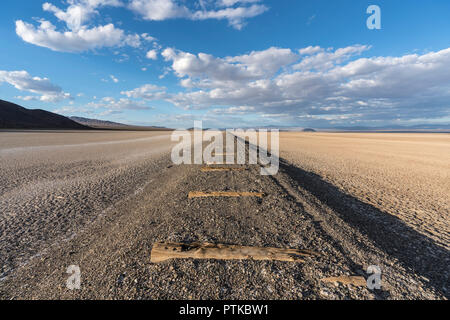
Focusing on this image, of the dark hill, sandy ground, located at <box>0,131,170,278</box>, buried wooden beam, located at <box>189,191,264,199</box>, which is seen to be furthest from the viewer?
the dark hill

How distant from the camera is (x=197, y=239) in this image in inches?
148

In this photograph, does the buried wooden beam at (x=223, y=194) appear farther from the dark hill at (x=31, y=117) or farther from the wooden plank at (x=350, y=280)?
the dark hill at (x=31, y=117)

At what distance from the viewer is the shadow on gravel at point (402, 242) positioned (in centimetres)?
372

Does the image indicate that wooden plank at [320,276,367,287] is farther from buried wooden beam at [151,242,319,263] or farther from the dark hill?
the dark hill

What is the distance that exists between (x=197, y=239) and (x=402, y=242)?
5.19 m

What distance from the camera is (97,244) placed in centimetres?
382

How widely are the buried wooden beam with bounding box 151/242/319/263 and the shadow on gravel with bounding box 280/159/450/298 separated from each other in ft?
5.97

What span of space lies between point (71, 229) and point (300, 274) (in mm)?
4853

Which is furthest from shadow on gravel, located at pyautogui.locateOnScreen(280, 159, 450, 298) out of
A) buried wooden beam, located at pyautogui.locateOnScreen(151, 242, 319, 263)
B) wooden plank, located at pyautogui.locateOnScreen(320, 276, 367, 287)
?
buried wooden beam, located at pyautogui.locateOnScreen(151, 242, 319, 263)

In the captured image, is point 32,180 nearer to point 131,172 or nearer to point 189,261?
point 131,172

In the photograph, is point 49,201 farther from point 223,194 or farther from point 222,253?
point 222,253

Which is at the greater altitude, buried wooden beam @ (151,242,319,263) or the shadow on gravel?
buried wooden beam @ (151,242,319,263)

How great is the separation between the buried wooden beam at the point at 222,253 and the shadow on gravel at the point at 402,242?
1819 mm

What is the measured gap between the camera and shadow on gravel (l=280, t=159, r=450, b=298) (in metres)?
3.72
